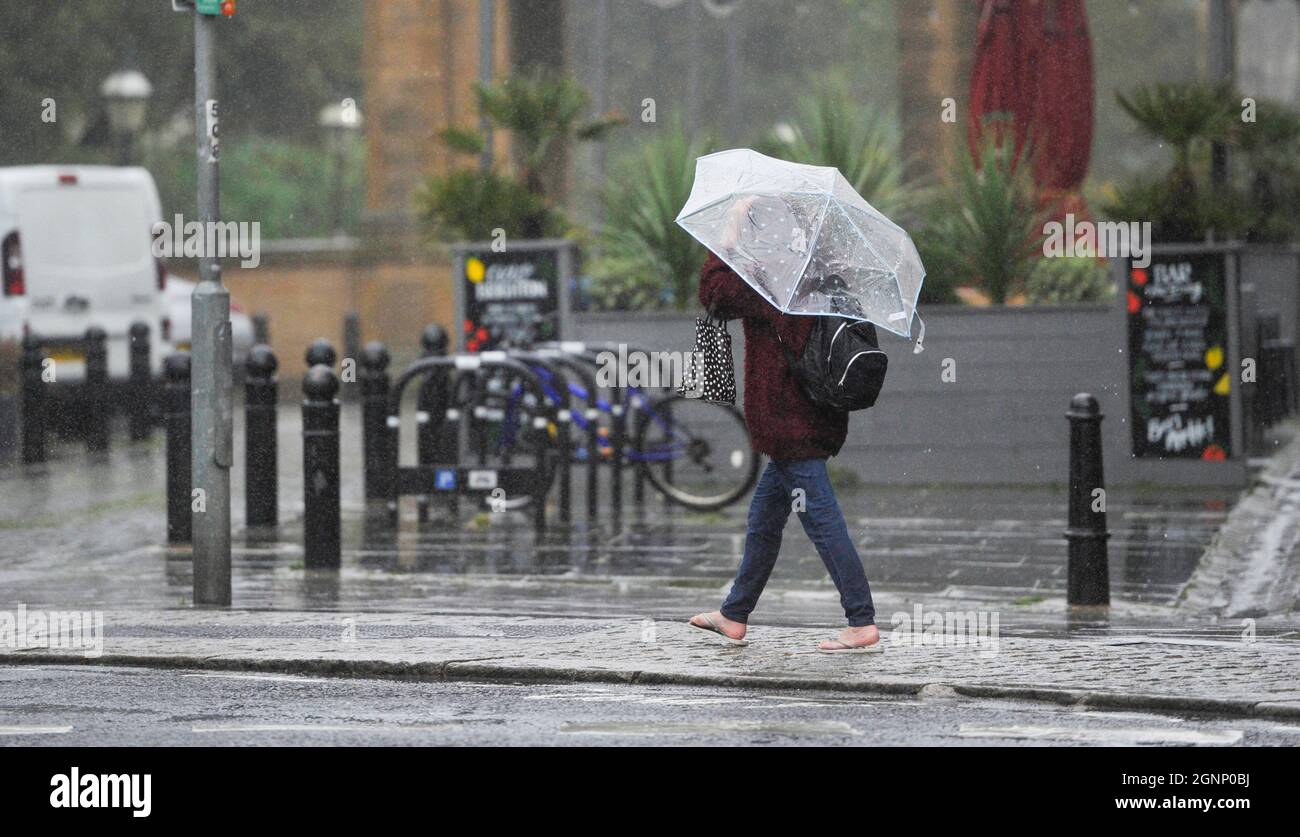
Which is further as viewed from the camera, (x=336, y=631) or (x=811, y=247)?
(x=336, y=631)

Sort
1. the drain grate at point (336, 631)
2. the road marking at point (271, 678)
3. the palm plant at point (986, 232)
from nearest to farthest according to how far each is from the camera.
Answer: the road marking at point (271, 678) → the drain grate at point (336, 631) → the palm plant at point (986, 232)

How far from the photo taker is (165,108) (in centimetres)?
4319

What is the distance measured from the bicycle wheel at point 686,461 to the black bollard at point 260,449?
2223 millimetres

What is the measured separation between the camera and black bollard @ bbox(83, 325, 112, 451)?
59.8 ft

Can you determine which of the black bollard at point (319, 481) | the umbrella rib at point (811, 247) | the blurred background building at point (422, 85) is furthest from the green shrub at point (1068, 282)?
the umbrella rib at point (811, 247)

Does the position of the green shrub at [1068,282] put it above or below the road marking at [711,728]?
above

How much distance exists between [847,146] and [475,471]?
15.5 feet

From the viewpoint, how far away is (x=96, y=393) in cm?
1847

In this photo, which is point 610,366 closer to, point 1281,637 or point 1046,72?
point 1046,72

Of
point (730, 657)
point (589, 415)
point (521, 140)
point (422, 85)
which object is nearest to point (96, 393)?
point (521, 140)

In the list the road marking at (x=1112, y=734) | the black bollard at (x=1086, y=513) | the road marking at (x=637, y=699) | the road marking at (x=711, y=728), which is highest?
the black bollard at (x=1086, y=513)

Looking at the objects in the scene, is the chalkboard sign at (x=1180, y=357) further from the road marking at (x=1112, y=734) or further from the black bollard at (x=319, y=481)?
the road marking at (x=1112, y=734)

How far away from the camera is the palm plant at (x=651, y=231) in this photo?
15.6 metres

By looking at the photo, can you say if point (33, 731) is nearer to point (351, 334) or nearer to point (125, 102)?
point (125, 102)
